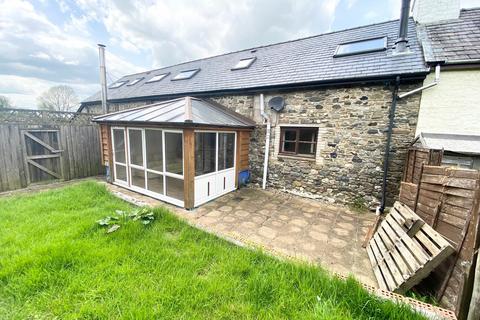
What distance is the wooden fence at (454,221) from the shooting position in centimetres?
182

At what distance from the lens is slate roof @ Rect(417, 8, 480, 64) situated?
432 centimetres

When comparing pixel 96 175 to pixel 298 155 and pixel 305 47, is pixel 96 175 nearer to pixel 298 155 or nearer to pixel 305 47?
pixel 298 155

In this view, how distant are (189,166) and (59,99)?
Answer: 2913 cm

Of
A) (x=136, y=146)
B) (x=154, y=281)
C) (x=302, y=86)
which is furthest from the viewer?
(x=136, y=146)

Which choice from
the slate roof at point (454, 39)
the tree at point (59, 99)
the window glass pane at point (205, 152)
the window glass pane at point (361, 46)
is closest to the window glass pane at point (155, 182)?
the window glass pane at point (205, 152)

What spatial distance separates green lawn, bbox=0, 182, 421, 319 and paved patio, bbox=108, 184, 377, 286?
0.51 metres

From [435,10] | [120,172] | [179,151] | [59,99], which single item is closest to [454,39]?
[435,10]

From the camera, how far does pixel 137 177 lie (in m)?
6.53

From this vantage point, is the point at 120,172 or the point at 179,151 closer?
the point at 179,151

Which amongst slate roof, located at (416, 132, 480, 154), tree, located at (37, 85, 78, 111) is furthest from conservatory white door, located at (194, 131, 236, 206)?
tree, located at (37, 85, 78, 111)

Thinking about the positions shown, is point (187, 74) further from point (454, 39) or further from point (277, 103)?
point (454, 39)

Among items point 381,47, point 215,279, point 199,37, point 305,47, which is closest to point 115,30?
point 199,37

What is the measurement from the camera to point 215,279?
2.44m

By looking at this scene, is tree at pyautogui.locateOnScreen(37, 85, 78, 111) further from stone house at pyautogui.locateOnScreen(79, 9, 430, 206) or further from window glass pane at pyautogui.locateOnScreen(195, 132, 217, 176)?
window glass pane at pyautogui.locateOnScreen(195, 132, 217, 176)
